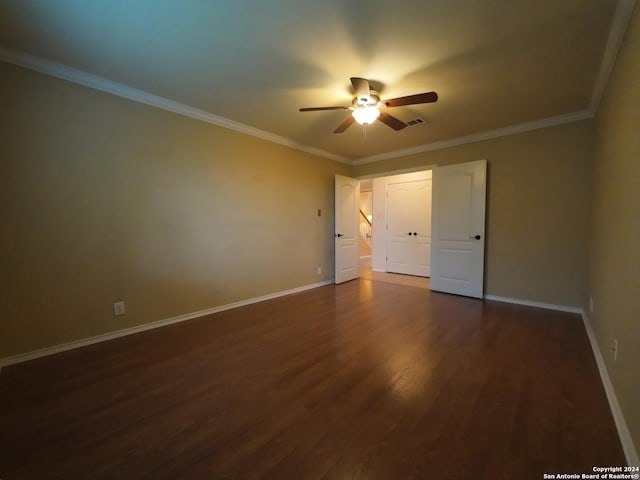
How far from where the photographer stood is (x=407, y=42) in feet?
6.37

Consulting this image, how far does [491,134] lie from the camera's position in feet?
12.5

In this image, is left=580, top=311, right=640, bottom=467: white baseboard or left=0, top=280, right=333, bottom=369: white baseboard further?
left=0, top=280, right=333, bottom=369: white baseboard

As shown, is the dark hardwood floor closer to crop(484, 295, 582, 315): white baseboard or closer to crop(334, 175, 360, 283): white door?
crop(484, 295, 582, 315): white baseboard

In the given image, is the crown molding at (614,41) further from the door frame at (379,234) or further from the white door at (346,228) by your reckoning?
the door frame at (379,234)

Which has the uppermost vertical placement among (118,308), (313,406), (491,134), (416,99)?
(491,134)

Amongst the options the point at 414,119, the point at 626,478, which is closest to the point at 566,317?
the point at 626,478

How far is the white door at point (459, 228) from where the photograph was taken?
12.8 ft

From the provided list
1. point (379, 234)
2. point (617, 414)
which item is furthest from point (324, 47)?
point (379, 234)

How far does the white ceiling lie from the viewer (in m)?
1.66

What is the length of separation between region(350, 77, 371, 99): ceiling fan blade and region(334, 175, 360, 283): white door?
254cm

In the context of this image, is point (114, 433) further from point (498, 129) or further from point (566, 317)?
point (498, 129)

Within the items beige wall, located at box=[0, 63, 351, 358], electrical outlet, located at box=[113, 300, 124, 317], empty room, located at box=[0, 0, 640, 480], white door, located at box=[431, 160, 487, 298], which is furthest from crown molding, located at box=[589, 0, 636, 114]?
electrical outlet, located at box=[113, 300, 124, 317]

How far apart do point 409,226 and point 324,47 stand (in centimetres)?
469

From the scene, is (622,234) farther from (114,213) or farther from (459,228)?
(114,213)
